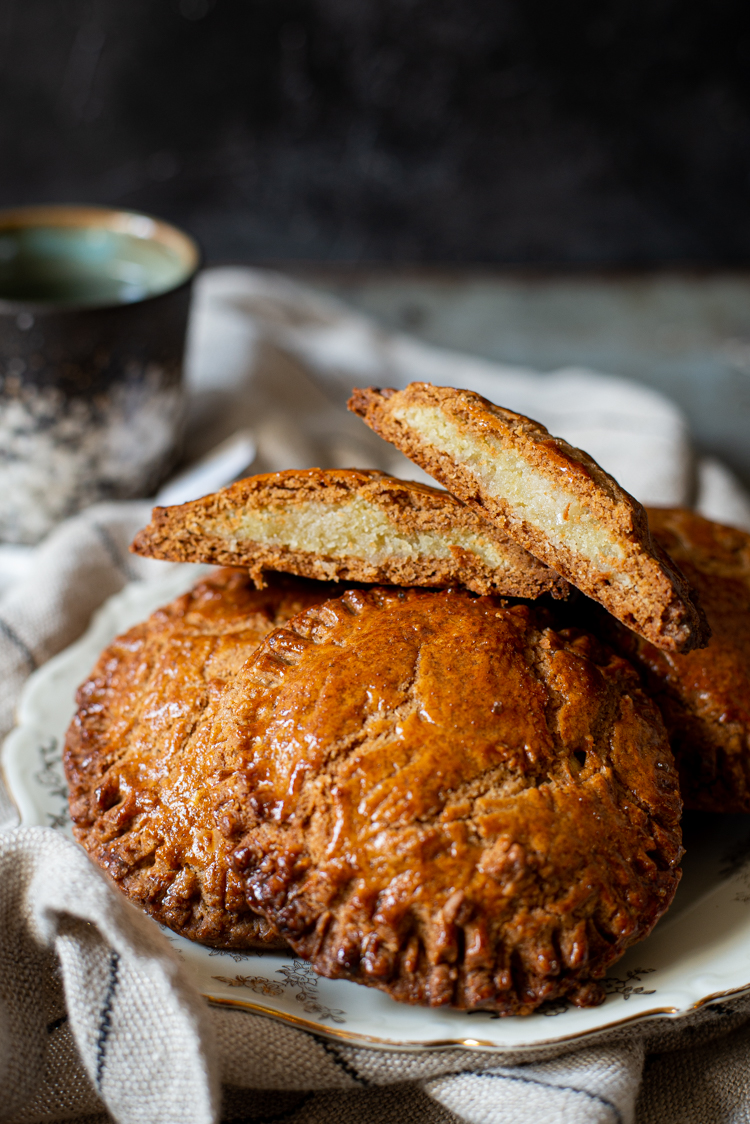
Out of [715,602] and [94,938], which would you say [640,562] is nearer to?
[715,602]

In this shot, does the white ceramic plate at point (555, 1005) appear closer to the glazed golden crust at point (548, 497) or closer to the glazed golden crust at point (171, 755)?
the glazed golden crust at point (171, 755)

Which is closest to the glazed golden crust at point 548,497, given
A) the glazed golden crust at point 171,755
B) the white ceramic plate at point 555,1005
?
the glazed golden crust at point 171,755

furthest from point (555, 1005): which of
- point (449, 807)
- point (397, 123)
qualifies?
point (397, 123)

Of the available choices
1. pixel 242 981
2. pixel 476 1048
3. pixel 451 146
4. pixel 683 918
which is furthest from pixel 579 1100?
pixel 451 146

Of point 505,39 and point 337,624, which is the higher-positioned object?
point 505,39

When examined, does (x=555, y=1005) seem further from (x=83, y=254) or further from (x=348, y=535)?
(x=83, y=254)

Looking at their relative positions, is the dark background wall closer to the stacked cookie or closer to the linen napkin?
the stacked cookie
